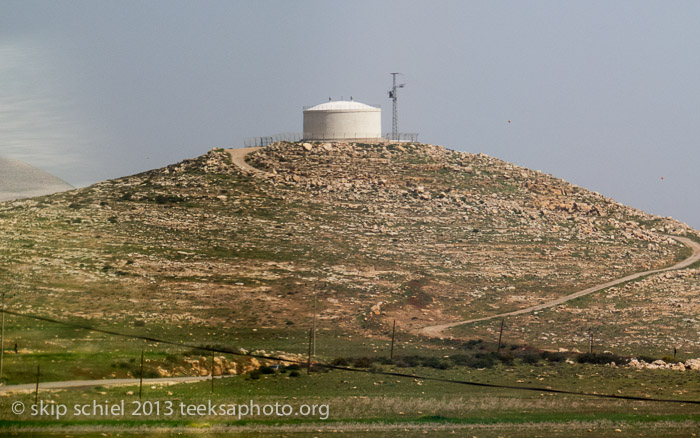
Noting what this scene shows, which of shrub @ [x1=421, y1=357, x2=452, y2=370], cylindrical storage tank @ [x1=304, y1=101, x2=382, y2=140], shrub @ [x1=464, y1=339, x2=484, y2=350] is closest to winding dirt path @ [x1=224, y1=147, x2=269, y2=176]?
cylindrical storage tank @ [x1=304, y1=101, x2=382, y2=140]

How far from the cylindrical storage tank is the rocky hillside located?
1.96m

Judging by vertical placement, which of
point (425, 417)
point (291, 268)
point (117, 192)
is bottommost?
point (425, 417)

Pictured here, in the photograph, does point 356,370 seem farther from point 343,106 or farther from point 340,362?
point 343,106

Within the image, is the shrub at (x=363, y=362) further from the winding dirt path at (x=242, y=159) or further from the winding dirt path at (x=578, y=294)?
the winding dirt path at (x=242, y=159)

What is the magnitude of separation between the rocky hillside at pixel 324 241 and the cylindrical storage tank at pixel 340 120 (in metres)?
1.96

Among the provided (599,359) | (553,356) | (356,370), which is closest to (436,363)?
(356,370)

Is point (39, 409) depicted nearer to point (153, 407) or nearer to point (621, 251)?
point (153, 407)

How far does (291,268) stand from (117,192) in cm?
2079

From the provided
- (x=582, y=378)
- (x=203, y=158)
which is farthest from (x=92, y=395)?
(x=203, y=158)

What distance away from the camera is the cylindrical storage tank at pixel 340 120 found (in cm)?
8056

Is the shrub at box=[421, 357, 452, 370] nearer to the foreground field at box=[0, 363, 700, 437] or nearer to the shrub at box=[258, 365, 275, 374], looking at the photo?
the foreground field at box=[0, 363, 700, 437]

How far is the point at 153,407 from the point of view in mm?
31000

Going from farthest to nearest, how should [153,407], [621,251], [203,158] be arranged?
[203,158], [621,251], [153,407]

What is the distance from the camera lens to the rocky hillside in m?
→ 54.3
